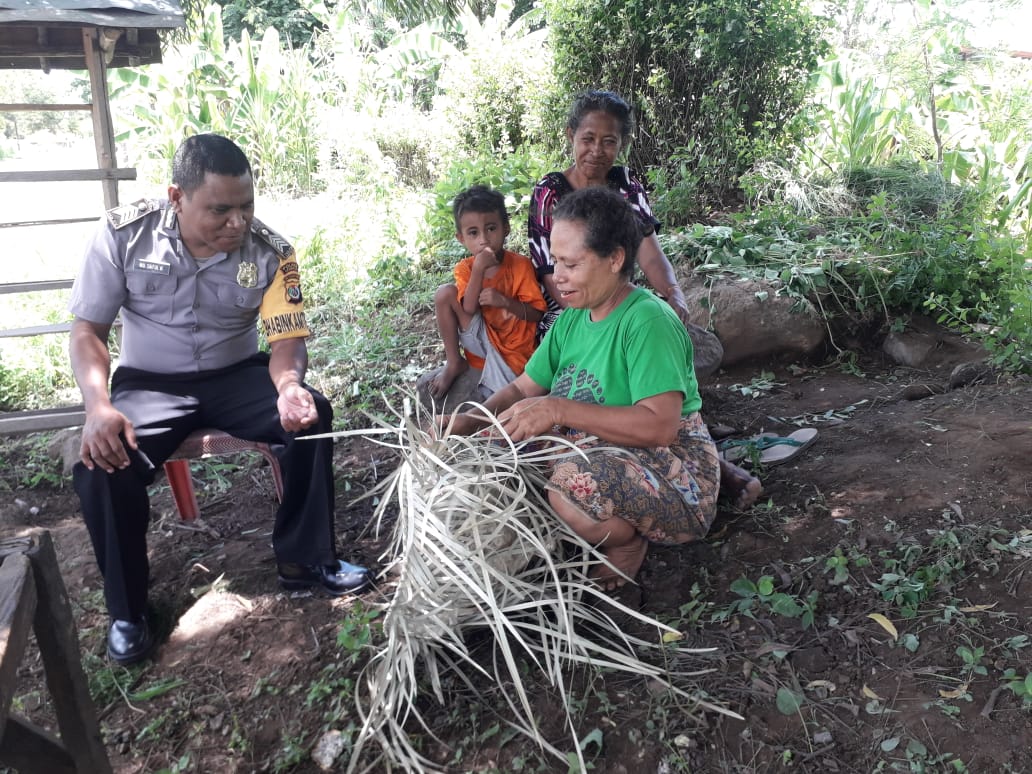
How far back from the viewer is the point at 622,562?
2.40 metres

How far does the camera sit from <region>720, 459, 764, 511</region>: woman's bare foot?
9.01 feet

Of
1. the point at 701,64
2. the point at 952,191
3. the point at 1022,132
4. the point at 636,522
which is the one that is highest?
the point at 701,64

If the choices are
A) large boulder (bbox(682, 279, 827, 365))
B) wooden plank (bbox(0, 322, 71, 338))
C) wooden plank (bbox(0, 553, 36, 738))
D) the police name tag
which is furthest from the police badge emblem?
large boulder (bbox(682, 279, 827, 365))

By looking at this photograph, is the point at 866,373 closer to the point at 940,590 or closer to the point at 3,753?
the point at 940,590

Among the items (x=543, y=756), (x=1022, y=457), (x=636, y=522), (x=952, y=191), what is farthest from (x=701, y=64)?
(x=543, y=756)

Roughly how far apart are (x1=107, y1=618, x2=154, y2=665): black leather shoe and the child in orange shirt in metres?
1.40

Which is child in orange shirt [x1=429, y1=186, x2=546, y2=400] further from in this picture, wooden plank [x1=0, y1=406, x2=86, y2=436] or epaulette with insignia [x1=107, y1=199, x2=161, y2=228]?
wooden plank [x1=0, y1=406, x2=86, y2=436]

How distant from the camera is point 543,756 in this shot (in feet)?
6.30

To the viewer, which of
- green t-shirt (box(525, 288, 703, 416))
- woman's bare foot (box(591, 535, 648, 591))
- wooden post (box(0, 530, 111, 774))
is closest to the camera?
wooden post (box(0, 530, 111, 774))

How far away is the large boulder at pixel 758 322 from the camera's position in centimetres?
430

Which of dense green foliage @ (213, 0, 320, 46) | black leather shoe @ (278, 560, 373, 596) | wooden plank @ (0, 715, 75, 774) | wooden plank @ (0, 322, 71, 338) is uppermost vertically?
dense green foliage @ (213, 0, 320, 46)

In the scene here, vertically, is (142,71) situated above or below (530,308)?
above

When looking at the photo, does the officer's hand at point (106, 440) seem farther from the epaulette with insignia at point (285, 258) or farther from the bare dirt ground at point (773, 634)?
the epaulette with insignia at point (285, 258)

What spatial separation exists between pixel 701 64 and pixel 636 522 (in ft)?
14.7
